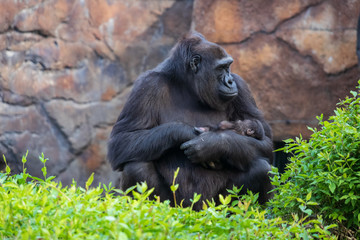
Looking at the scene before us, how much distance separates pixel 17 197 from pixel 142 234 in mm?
878

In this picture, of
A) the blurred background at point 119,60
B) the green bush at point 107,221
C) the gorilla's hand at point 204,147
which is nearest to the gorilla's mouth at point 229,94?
the gorilla's hand at point 204,147

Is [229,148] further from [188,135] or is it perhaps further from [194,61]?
[194,61]

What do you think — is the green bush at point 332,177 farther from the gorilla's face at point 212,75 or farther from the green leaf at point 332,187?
the gorilla's face at point 212,75

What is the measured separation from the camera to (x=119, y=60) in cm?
780

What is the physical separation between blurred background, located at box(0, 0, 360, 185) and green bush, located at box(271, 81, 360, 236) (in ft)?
10.7

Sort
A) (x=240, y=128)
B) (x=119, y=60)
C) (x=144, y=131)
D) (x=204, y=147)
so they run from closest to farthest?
(x=204, y=147)
(x=144, y=131)
(x=240, y=128)
(x=119, y=60)

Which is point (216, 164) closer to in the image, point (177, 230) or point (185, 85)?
point (185, 85)

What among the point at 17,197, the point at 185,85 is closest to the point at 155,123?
the point at 185,85

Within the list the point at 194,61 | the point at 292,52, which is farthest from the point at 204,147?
the point at 292,52

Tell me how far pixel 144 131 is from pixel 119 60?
3249 millimetres

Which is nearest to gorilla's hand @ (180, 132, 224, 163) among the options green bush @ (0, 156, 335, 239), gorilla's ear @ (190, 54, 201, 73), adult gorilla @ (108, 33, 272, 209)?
adult gorilla @ (108, 33, 272, 209)

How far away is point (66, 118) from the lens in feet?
25.1

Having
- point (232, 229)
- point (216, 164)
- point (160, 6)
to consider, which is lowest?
point (216, 164)

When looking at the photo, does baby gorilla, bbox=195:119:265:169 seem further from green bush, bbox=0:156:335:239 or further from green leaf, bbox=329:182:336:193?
green bush, bbox=0:156:335:239
